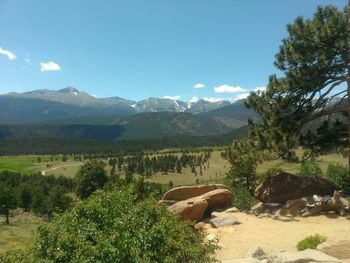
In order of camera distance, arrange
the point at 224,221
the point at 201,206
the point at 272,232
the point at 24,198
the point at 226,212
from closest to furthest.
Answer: the point at 272,232 < the point at 224,221 < the point at 201,206 < the point at 226,212 < the point at 24,198

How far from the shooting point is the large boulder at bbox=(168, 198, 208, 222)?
2750 cm

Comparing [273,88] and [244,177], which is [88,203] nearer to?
[273,88]

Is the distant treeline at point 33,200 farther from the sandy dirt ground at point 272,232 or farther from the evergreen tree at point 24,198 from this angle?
the sandy dirt ground at point 272,232

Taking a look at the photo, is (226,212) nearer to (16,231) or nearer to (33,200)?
(16,231)

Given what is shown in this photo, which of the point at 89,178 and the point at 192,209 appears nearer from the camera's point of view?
the point at 192,209

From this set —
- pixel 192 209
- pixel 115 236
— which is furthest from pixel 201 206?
pixel 115 236

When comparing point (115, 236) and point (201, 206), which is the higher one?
point (115, 236)

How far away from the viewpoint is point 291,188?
1180 inches

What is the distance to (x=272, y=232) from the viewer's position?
75.4 feet

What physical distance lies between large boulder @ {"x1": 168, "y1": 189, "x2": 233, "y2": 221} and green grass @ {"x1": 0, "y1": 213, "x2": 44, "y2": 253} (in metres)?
27.9

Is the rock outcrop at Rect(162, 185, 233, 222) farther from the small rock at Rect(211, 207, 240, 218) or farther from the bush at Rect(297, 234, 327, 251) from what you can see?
the bush at Rect(297, 234, 327, 251)

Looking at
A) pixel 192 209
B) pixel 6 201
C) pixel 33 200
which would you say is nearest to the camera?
pixel 192 209

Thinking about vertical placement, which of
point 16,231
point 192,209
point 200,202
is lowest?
point 16,231

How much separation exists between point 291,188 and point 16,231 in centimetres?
6142
